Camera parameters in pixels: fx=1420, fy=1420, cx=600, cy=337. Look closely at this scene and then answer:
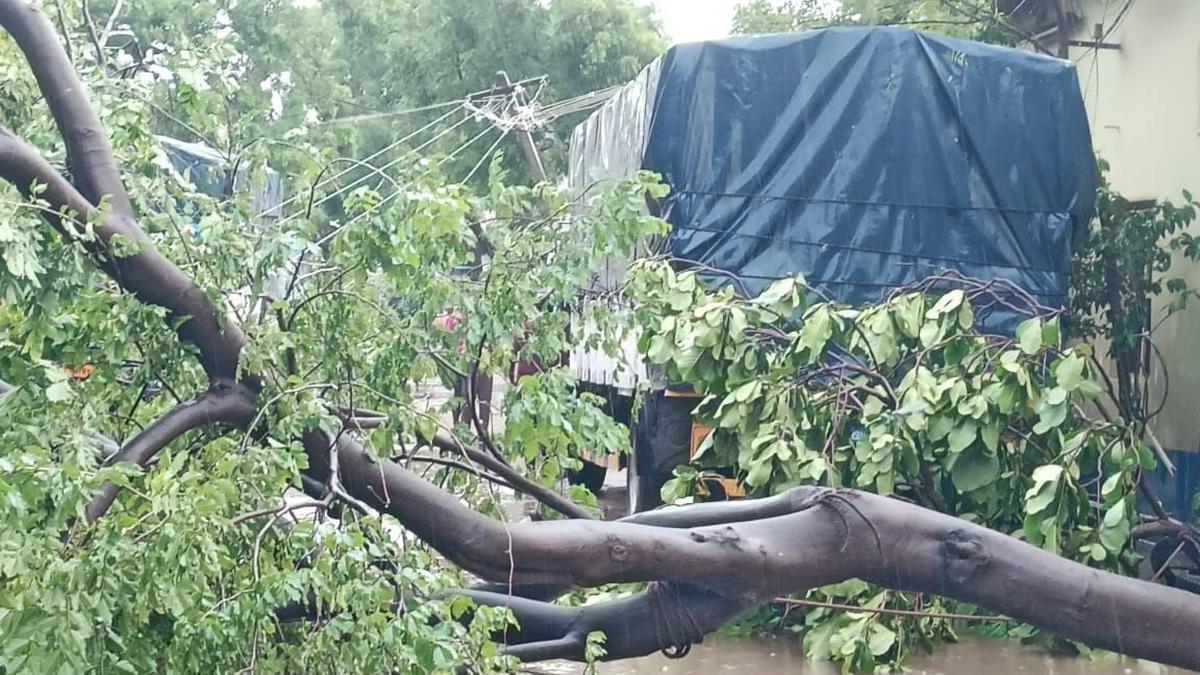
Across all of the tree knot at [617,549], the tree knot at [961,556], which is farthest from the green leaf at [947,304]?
the tree knot at [617,549]

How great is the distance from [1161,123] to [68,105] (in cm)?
848

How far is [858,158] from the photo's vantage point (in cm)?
812

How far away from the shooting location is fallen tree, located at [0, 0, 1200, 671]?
3.04 meters

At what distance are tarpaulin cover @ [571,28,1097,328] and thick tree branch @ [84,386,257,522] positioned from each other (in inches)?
193

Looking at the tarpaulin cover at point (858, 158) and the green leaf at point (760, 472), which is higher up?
the tarpaulin cover at point (858, 158)

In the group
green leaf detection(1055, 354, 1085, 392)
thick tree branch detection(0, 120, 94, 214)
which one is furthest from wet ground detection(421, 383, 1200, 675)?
thick tree branch detection(0, 120, 94, 214)

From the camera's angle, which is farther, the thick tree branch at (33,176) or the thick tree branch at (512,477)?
the thick tree branch at (512,477)

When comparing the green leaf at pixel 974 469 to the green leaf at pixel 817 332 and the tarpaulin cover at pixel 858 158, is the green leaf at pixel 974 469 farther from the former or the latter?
the tarpaulin cover at pixel 858 158

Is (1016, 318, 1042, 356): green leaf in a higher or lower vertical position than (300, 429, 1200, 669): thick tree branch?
lower

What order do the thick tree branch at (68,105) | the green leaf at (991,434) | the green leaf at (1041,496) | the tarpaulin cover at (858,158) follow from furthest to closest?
the tarpaulin cover at (858,158)
the green leaf at (991,434)
the green leaf at (1041,496)
the thick tree branch at (68,105)

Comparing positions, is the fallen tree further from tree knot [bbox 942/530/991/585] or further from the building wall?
the building wall

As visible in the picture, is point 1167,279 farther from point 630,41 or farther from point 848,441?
point 630,41

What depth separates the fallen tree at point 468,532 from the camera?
3.04m

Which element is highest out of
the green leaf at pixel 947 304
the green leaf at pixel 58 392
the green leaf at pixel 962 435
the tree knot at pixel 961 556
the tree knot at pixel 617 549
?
the green leaf at pixel 58 392
